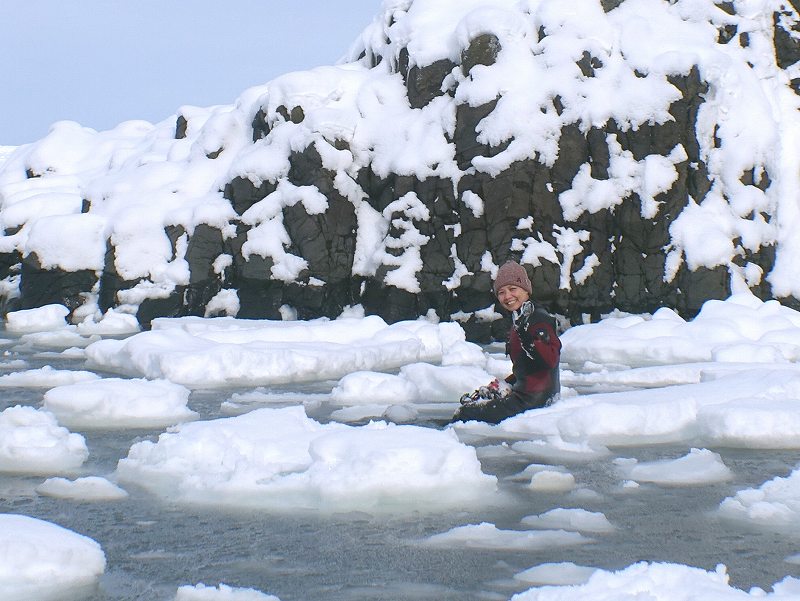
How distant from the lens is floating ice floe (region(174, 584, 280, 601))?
3.16 metres

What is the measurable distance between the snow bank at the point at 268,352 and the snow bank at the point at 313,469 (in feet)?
17.3

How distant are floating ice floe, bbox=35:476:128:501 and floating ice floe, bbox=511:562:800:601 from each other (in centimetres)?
272

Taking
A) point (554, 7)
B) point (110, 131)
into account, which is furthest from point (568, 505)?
point (110, 131)

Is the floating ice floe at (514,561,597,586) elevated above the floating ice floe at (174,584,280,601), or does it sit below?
below

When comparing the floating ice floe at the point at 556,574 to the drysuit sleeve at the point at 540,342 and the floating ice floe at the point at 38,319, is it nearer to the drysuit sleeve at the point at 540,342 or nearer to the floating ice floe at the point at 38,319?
the drysuit sleeve at the point at 540,342

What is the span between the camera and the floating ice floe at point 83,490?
4816 millimetres

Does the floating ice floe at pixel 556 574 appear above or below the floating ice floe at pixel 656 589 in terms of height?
below

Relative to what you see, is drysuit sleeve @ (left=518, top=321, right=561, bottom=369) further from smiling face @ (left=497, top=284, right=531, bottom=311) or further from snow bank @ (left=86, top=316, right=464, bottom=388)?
snow bank @ (left=86, top=316, right=464, bottom=388)

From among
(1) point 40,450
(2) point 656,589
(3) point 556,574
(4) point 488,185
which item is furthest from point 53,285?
(2) point 656,589

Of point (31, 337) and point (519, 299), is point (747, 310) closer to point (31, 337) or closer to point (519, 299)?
point (519, 299)

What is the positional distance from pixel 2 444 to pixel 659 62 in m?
19.7

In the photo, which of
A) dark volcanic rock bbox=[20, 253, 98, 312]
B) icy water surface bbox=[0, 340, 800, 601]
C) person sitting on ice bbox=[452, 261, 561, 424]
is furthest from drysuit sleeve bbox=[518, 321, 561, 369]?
dark volcanic rock bbox=[20, 253, 98, 312]

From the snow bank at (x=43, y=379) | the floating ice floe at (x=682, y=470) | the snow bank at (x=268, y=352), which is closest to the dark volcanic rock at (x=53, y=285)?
the snow bank at (x=268, y=352)

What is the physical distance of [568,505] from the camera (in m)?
4.69
